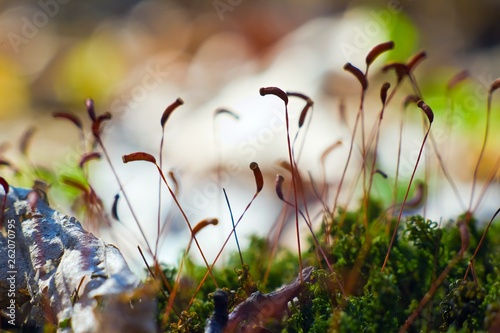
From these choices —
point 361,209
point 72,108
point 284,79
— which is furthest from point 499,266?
point 72,108

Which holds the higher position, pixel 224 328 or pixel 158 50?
pixel 158 50

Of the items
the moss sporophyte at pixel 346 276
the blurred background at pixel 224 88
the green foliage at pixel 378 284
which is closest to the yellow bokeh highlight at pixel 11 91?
the blurred background at pixel 224 88

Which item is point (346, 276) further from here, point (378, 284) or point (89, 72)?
point (89, 72)

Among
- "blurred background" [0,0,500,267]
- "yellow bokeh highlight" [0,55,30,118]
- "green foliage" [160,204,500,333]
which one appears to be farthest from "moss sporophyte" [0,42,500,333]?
"yellow bokeh highlight" [0,55,30,118]

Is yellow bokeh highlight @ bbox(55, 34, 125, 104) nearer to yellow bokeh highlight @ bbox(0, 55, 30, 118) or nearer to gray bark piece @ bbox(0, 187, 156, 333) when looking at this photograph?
yellow bokeh highlight @ bbox(0, 55, 30, 118)

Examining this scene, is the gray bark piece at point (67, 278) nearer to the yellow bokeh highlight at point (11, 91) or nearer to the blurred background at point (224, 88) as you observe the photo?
the blurred background at point (224, 88)

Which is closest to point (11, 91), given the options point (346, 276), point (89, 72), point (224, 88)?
point (89, 72)

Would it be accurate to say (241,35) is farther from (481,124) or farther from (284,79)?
(481,124)
